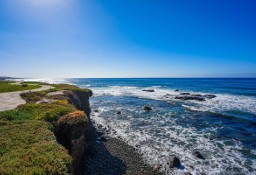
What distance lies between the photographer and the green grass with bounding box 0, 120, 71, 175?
5.62 meters

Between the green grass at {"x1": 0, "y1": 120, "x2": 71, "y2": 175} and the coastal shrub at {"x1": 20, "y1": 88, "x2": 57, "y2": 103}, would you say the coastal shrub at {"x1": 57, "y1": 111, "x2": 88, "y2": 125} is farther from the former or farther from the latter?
the coastal shrub at {"x1": 20, "y1": 88, "x2": 57, "y2": 103}

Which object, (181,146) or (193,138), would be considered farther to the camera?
(193,138)

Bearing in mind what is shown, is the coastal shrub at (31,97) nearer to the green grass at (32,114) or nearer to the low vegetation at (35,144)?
the green grass at (32,114)

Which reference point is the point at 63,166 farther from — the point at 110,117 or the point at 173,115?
the point at 173,115

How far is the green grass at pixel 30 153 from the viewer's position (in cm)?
562

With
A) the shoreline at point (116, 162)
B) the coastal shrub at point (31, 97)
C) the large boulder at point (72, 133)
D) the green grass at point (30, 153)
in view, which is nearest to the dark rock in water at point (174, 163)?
the shoreline at point (116, 162)

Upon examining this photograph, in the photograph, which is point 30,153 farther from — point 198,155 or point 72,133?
point 198,155

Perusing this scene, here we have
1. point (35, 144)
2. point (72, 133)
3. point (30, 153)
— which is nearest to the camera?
point (30, 153)

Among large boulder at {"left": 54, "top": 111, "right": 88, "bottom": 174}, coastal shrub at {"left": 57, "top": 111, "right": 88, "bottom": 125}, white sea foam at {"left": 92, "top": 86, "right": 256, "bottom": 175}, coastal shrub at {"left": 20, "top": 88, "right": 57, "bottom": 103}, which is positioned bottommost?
white sea foam at {"left": 92, "top": 86, "right": 256, "bottom": 175}

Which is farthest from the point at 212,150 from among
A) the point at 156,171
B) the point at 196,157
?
the point at 156,171

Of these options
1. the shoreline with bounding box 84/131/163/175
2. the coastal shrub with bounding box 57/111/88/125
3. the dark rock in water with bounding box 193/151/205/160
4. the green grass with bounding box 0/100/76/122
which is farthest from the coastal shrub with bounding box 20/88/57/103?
the dark rock in water with bounding box 193/151/205/160

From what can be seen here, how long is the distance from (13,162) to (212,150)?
15986 mm

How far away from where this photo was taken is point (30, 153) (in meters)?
6.55

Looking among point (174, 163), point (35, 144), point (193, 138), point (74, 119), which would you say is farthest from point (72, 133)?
point (193, 138)
